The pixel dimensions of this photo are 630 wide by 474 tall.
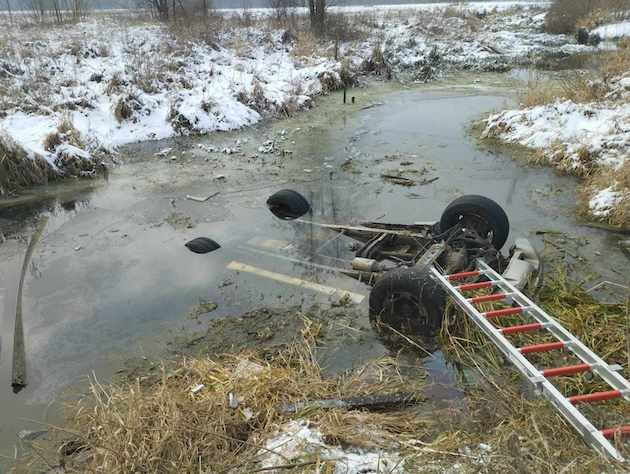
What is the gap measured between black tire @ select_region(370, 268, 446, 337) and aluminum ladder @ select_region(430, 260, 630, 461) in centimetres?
24

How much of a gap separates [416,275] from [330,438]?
1.84 m

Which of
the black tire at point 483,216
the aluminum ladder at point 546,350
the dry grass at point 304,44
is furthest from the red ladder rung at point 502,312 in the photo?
the dry grass at point 304,44

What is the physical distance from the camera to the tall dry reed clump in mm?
8680

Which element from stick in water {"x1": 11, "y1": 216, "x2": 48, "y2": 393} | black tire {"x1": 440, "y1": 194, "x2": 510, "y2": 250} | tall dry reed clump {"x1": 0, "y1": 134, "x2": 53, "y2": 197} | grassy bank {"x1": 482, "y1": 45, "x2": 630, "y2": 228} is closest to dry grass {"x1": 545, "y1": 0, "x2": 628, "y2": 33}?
grassy bank {"x1": 482, "y1": 45, "x2": 630, "y2": 228}

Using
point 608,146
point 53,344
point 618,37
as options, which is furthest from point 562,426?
point 618,37

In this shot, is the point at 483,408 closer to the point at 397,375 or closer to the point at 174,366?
the point at 397,375

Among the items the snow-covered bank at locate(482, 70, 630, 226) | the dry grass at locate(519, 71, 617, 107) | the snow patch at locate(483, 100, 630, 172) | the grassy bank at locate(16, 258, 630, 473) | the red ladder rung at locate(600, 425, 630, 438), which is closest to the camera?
the red ladder rung at locate(600, 425, 630, 438)

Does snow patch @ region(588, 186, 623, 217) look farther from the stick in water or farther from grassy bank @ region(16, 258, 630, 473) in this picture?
the stick in water

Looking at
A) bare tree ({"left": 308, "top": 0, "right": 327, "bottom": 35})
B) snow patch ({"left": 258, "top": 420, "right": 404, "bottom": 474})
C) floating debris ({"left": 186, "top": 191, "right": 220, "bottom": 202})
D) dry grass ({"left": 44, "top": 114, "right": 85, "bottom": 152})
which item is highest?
bare tree ({"left": 308, "top": 0, "right": 327, "bottom": 35})

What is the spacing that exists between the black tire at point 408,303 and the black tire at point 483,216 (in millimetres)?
1558

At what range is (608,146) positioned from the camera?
8.59 meters

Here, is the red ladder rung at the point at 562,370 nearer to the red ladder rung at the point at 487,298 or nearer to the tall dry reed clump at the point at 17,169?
the red ladder rung at the point at 487,298

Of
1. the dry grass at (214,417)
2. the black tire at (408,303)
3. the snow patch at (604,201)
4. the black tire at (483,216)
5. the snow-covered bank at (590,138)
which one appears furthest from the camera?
A: the snow-covered bank at (590,138)

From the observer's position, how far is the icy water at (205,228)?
4773 mm
